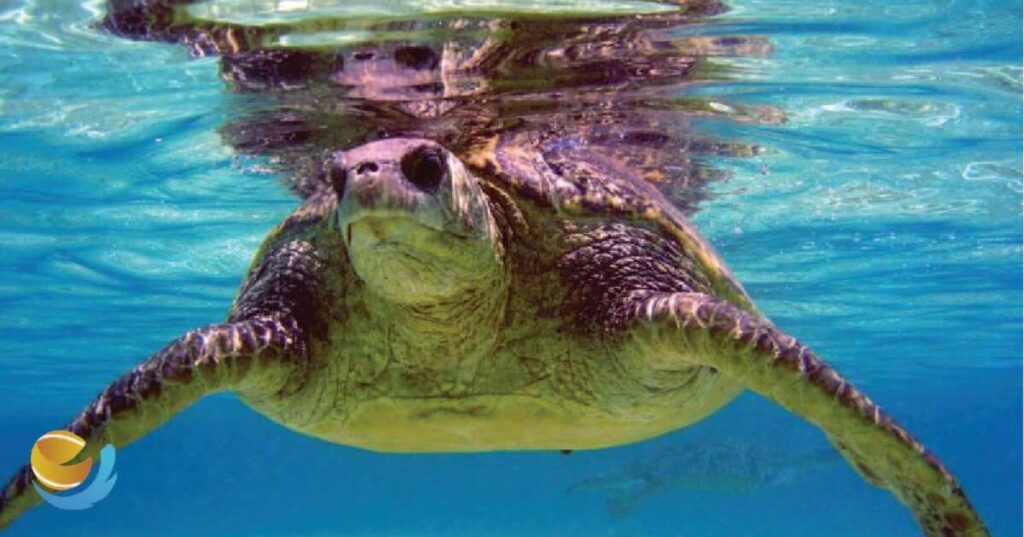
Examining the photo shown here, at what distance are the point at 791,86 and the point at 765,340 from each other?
5734 millimetres

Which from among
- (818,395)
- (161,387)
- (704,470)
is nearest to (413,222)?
(161,387)

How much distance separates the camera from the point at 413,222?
150 inches

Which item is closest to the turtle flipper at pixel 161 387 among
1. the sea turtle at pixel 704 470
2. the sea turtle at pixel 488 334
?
the sea turtle at pixel 488 334

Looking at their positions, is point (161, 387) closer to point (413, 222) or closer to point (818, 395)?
point (413, 222)

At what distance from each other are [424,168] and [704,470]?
23.5 meters

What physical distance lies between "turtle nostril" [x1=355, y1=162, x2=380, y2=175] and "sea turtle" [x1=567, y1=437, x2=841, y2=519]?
73.3 ft

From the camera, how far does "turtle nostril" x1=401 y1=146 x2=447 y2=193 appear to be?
12.7ft

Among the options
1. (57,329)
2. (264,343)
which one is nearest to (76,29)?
(264,343)

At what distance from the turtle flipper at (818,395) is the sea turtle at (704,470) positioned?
820 inches

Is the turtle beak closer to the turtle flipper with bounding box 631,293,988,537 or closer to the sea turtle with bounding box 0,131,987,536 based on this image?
the sea turtle with bounding box 0,131,987,536

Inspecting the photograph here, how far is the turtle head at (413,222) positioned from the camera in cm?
366

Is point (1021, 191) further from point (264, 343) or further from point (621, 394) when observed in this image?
point (264, 343)

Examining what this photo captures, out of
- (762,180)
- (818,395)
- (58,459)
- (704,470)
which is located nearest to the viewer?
(818,395)

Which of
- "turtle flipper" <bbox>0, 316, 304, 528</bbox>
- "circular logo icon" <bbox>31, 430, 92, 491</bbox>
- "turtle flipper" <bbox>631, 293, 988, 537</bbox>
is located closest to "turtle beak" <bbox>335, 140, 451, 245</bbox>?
"turtle flipper" <bbox>0, 316, 304, 528</bbox>
